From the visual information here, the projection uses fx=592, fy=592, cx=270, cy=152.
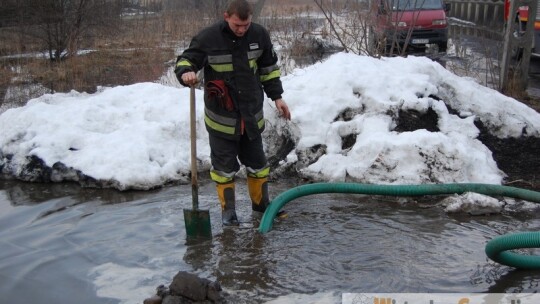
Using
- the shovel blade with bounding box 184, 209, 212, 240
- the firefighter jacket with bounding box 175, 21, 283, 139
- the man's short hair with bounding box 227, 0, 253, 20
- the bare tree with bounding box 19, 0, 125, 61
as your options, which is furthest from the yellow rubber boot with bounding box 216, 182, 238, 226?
the bare tree with bounding box 19, 0, 125, 61

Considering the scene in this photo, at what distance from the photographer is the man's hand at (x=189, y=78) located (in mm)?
4473

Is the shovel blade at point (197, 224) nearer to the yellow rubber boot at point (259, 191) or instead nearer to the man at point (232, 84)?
the man at point (232, 84)

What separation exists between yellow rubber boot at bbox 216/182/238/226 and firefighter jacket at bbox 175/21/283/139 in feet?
1.45

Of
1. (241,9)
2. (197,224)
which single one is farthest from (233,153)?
(241,9)

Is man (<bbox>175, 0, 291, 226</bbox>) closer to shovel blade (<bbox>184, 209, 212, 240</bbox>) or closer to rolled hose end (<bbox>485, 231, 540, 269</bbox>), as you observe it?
shovel blade (<bbox>184, 209, 212, 240</bbox>)

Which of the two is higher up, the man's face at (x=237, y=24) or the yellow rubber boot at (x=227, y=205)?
the man's face at (x=237, y=24)

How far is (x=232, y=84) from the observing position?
15.6ft

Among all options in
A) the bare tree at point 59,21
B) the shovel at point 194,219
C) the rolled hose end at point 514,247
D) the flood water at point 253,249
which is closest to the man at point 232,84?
the shovel at point 194,219

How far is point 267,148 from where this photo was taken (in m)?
6.68

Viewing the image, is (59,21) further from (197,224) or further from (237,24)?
(197,224)

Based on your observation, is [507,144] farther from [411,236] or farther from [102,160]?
[102,160]

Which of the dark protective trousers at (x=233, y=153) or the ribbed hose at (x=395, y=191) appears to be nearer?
the ribbed hose at (x=395, y=191)

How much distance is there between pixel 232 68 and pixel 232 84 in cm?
13

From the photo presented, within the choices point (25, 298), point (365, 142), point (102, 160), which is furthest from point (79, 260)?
point (365, 142)
